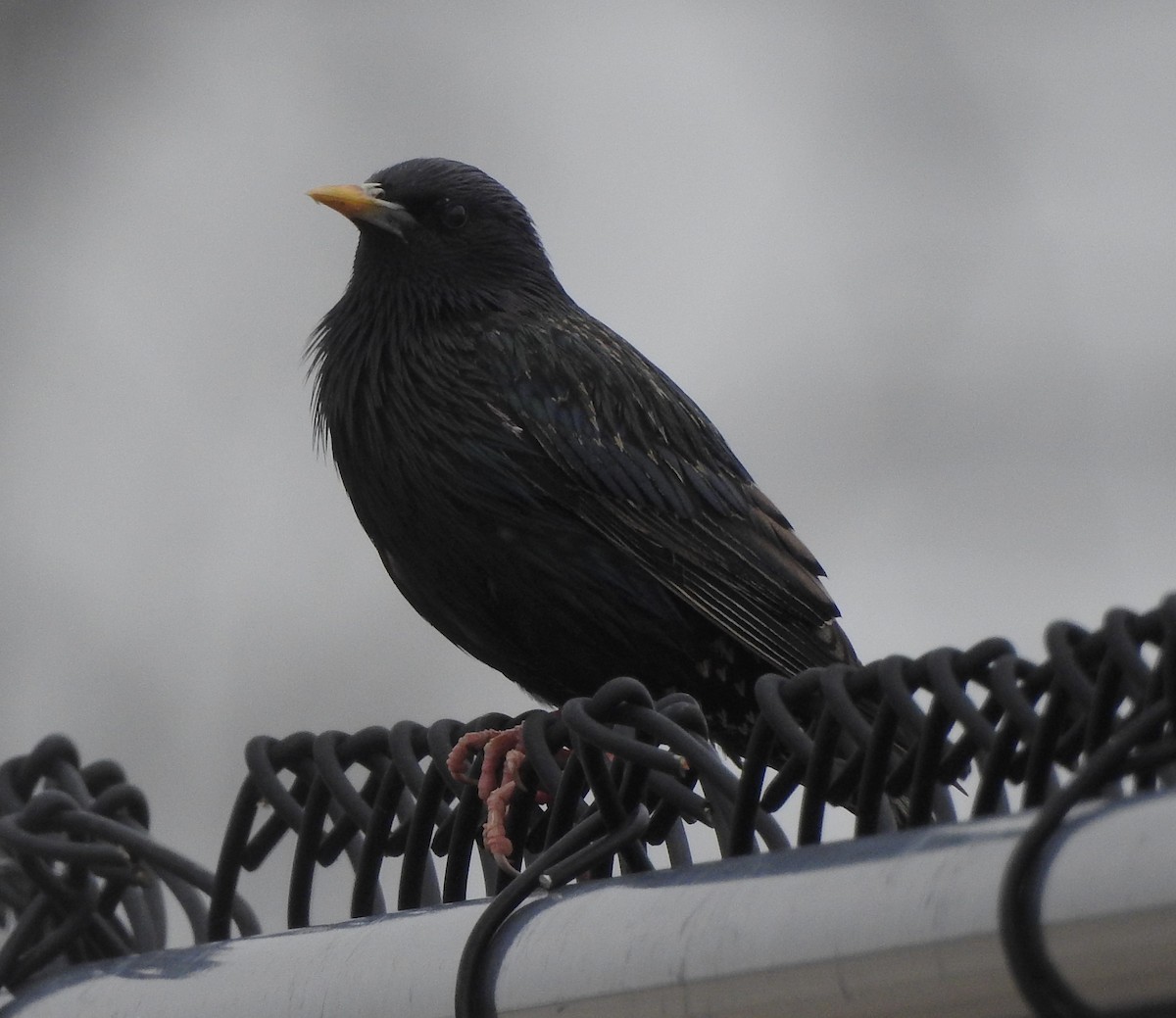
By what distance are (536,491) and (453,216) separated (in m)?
0.89

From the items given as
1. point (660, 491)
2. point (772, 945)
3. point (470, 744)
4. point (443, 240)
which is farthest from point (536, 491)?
point (772, 945)

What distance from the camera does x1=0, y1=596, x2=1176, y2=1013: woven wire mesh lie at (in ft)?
3.71

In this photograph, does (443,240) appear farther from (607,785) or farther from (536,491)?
(607,785)

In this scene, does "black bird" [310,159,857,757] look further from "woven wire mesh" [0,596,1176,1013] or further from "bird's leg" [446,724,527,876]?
"woven wire mesh" [0,596,1176,1013]

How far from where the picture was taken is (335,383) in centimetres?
382

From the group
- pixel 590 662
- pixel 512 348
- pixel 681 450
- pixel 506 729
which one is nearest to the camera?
pixel 506 729

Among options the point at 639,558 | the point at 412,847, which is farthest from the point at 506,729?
the point at 639,558

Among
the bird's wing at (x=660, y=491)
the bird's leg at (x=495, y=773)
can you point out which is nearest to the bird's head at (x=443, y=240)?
the bird's wing at (x=660, y=491)

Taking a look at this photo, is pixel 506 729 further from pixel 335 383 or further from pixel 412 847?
pixel 335 383

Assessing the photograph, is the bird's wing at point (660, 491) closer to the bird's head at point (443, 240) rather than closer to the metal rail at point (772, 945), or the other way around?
A: the bird's head at point (443, 240)

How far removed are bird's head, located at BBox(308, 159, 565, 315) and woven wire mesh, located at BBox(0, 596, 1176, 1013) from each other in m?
2.02

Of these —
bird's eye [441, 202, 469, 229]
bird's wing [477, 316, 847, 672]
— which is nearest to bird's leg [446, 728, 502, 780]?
bird's wing [477, 316, 847, 672]

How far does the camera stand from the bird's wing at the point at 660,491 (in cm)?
376

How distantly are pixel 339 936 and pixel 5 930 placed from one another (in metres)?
1.08
